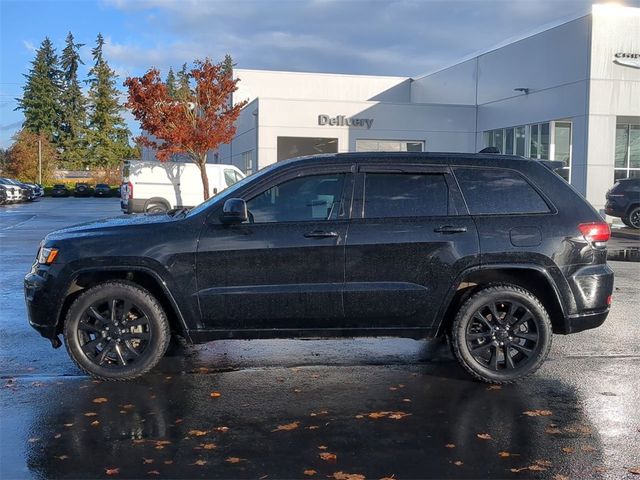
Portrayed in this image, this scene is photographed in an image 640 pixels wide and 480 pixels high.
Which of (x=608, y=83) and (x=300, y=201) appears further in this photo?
(x=608, y=83)

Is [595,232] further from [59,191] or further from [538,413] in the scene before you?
[59,191]

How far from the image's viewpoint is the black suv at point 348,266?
5695mm

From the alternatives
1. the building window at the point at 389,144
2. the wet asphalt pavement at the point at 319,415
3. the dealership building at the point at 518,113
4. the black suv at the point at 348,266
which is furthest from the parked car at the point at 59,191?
the black suv at the point at 348,266

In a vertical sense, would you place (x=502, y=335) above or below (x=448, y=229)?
below

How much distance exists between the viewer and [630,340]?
24.8ft

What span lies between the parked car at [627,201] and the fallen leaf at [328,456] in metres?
20.0

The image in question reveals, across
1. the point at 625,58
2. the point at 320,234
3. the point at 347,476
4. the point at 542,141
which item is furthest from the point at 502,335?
the point at 542,141

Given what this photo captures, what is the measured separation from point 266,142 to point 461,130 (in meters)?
9.38

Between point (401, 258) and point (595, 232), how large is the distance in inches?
67.4

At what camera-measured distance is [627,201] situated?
2167 centimetres

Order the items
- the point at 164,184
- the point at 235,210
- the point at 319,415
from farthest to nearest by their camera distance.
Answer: the point at 164,184 < the point at 235,210 < the point at 319,415

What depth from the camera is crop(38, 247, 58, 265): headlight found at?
228 inches

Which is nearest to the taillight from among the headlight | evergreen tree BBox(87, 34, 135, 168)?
the headlight

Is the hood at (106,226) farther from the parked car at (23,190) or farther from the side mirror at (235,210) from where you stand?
the parked car at (23,190)
